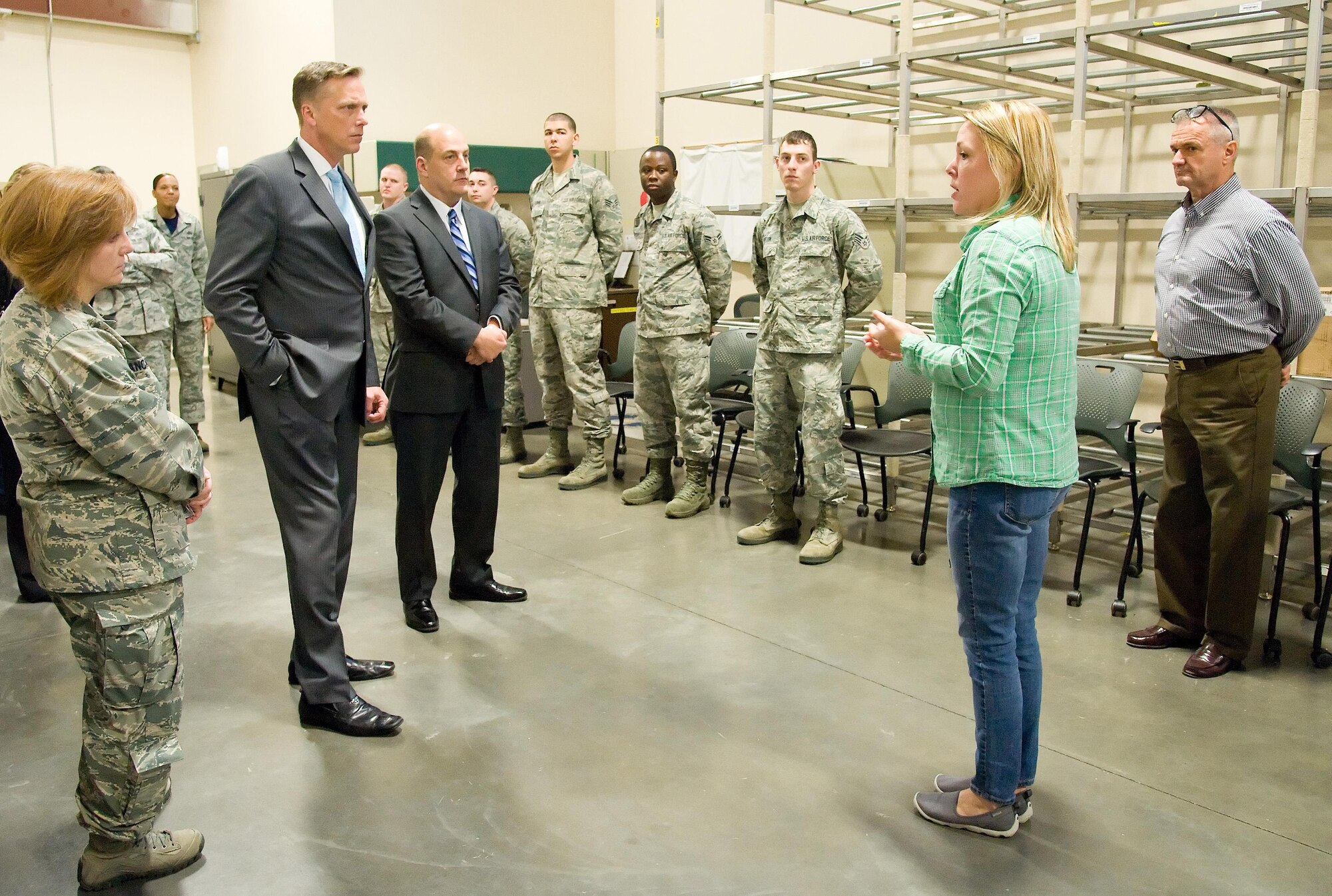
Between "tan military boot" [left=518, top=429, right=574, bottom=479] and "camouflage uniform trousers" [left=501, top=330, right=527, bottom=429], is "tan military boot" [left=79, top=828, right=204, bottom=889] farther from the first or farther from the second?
"camouflage uniform trousers" [left=501, top=330, right=527, bottom=429]

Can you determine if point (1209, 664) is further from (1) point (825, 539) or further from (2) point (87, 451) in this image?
(2) point (87, 451)

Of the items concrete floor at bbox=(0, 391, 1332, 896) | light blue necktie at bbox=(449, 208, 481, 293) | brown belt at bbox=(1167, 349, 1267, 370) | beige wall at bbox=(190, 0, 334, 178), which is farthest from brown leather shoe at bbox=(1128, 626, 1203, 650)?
beige wall at bbox=(190, 0, 334, 178)

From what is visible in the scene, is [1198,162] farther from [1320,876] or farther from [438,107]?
[438,107]

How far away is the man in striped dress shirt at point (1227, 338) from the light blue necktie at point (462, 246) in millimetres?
2241

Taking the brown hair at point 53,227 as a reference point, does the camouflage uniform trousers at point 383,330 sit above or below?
below

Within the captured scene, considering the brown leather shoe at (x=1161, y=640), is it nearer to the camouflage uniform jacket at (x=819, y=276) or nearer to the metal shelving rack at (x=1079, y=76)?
the metal shelving rack at (x=1079, y=76)

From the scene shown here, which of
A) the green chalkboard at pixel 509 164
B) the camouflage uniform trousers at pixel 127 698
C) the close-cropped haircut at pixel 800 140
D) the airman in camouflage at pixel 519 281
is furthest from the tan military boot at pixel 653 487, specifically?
the green chalkboard at pixel 509 164

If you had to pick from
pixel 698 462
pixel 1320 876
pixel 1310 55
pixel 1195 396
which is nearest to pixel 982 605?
pixel 1320 876

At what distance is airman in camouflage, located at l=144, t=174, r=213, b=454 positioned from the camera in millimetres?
6043

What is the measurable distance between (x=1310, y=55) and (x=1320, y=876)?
2679 mm

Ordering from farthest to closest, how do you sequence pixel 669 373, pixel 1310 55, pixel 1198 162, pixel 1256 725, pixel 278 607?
1. pixel 669 373
2. pixel 278 607
3. pixel 1310 55
4. pixel 1198 162
5. pixel 1256 725

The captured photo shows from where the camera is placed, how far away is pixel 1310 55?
11.4 feet

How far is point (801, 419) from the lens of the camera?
14.9ft

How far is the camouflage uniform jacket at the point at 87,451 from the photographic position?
6.04 ft
